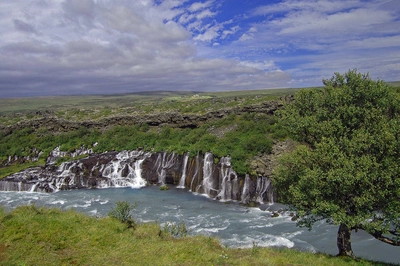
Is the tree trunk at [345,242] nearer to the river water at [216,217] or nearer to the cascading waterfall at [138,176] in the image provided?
the river water at [216,217]

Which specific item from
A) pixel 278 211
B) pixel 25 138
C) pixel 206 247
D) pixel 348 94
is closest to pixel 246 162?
pixel 278 211

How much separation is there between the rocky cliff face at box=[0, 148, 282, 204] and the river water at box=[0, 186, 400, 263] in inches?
67.3

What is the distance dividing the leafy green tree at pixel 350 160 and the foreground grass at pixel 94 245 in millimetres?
2539

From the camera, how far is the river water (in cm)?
2041

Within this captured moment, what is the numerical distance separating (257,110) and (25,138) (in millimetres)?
41179

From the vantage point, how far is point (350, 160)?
1380 centimetres

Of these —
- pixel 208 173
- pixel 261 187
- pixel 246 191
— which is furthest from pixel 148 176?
pixel 261 187

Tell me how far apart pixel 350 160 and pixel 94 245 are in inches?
446

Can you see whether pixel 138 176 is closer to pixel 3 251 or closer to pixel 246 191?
pixel 246 191

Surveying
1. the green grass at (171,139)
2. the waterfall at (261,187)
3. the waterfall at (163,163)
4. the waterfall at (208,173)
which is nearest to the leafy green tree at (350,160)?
the waterfall at (261,187)

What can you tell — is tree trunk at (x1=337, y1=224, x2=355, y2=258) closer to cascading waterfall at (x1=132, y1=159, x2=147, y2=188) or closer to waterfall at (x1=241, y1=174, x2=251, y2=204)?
waterfall at (x1=241, y1=174, x2=251, y2=204)

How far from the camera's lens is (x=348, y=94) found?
15.6 m

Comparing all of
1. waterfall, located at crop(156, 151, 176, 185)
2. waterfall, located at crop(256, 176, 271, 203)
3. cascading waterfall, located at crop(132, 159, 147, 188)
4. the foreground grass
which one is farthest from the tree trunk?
cascading waterfall, located at crop(132, 159, 147, 188)

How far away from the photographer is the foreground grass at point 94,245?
31.6 ft
